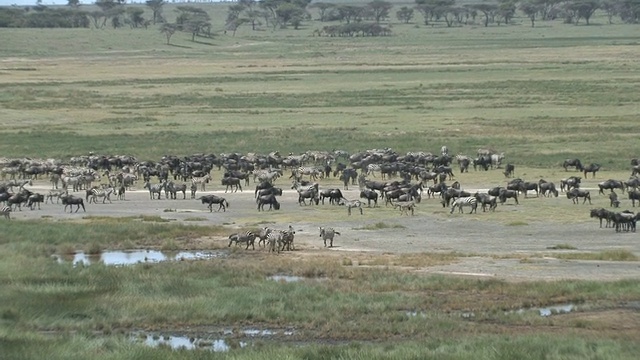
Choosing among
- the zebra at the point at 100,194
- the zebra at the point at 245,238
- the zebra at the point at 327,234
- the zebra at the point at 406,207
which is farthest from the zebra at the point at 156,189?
the zebra at the point at 327,234

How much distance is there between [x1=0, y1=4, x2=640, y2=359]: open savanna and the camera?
2466 cm

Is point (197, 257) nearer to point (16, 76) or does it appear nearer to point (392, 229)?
point (392, 229)

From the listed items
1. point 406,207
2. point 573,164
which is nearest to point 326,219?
point 406,207

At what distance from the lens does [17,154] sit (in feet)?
213

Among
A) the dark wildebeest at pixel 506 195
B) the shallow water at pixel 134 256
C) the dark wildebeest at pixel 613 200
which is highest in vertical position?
the dark wildebeest at pixel 613 200

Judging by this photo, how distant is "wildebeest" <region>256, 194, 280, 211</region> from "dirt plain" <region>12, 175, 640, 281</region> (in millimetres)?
402

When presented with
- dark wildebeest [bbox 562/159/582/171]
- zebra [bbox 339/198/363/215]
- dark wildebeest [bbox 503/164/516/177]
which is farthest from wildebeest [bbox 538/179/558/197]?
dark wildebeest [bbox 562/159/582/171]

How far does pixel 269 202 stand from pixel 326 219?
3853mm

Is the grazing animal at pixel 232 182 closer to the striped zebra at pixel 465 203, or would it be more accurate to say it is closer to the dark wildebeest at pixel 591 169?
the striped zebra at pixel 465 203

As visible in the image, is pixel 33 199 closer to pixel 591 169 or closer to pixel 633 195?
pixel 633 195

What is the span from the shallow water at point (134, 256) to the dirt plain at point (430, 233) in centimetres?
133

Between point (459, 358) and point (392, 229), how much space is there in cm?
1837

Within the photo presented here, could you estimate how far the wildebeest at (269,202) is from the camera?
149 feet

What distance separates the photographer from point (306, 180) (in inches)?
2180
